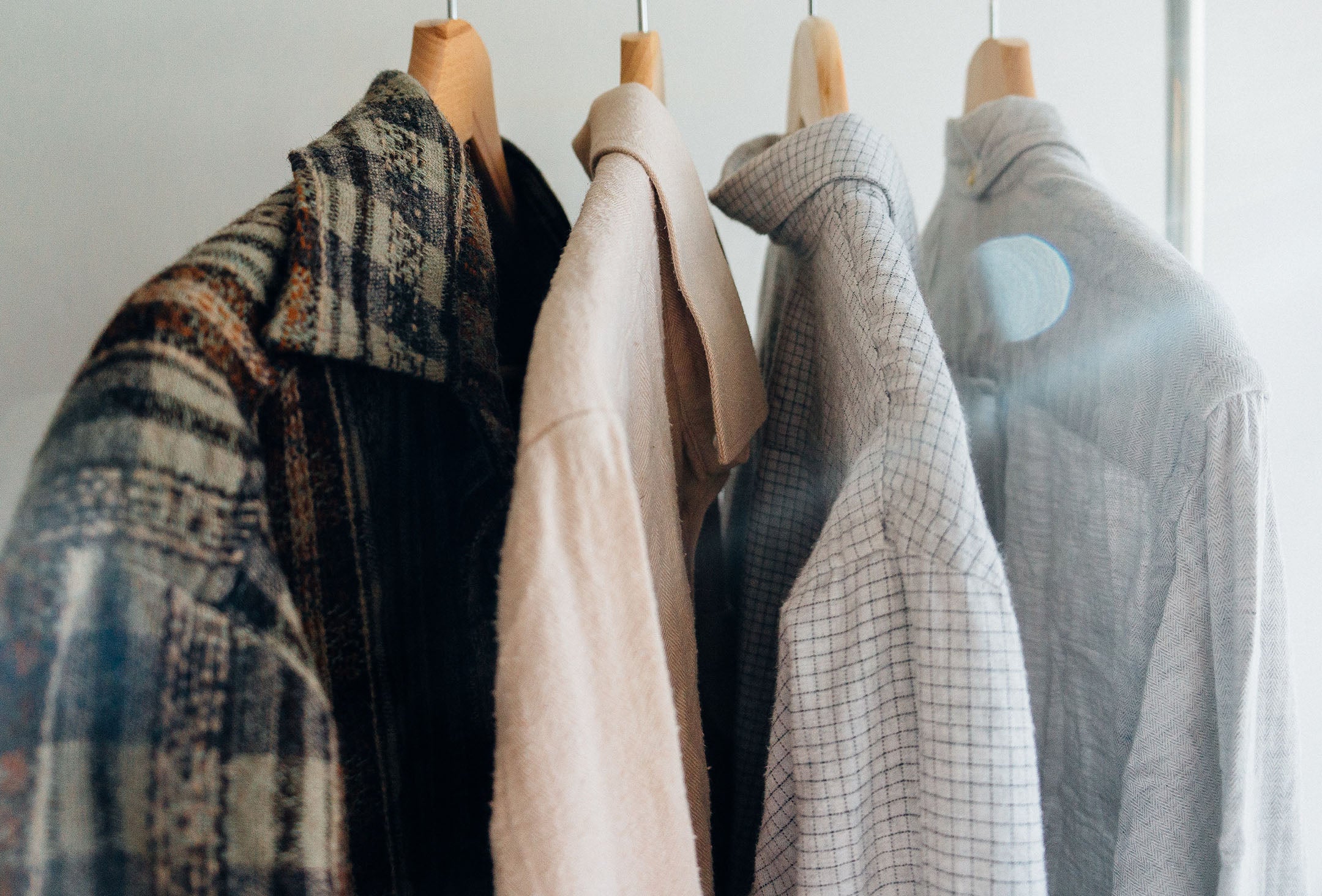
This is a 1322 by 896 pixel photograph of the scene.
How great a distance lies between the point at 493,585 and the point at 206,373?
0.57ft

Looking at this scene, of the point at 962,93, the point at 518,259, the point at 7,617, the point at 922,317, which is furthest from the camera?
the point at 962,93

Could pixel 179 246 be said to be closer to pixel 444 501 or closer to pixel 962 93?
pixel 444 501

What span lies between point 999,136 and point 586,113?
0.35 m

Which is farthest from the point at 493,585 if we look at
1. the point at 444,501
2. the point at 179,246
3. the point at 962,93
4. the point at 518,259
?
the point at 962,93

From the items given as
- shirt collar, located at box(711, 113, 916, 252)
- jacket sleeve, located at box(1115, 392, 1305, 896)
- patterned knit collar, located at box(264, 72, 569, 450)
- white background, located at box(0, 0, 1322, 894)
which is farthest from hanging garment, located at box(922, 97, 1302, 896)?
patterned knit collar, located at box(264, 72, 569, 450)

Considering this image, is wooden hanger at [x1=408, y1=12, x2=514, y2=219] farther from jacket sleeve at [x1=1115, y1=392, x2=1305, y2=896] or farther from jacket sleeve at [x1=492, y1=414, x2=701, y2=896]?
jacket sleeve at [x1=1115, y1=392, x2=1305, y2=896]

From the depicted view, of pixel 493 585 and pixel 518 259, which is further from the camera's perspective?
pixel 518 259

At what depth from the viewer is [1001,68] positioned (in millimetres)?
660

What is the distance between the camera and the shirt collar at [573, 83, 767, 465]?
1.42 ft

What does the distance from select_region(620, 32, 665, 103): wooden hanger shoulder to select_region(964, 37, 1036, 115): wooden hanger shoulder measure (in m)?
0.28

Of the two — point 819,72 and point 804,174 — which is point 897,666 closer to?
point 804,174

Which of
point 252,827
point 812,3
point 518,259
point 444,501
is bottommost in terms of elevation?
point 252,827

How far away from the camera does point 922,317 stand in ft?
1.27

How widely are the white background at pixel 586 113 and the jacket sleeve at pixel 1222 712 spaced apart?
51cm
